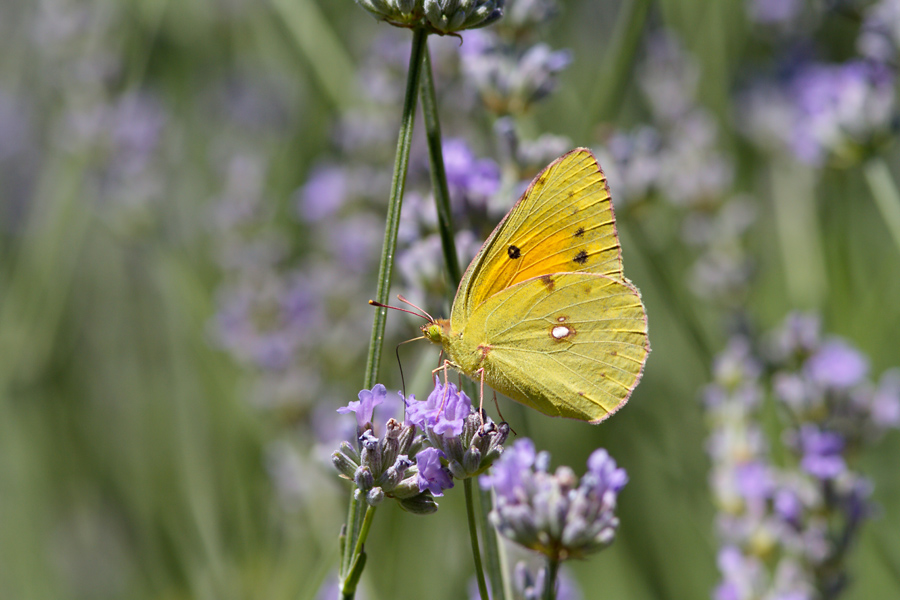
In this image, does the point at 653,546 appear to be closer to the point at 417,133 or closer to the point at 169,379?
the point at 417,133

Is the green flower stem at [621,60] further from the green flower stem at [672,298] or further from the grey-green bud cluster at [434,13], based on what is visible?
the grey-green bud cluster at [434,13]

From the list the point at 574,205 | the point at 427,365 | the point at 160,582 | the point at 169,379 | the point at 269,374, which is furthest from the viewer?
the point at 169,379

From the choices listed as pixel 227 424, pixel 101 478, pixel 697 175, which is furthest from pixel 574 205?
pixel 101 478

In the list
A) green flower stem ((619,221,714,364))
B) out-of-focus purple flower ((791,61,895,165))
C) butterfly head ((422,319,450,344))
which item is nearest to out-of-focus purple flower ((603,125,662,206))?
green flower stem ((619,221,714,364))

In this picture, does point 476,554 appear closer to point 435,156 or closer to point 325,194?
point 435,156

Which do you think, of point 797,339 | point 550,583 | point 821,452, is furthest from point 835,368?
point 550,583
